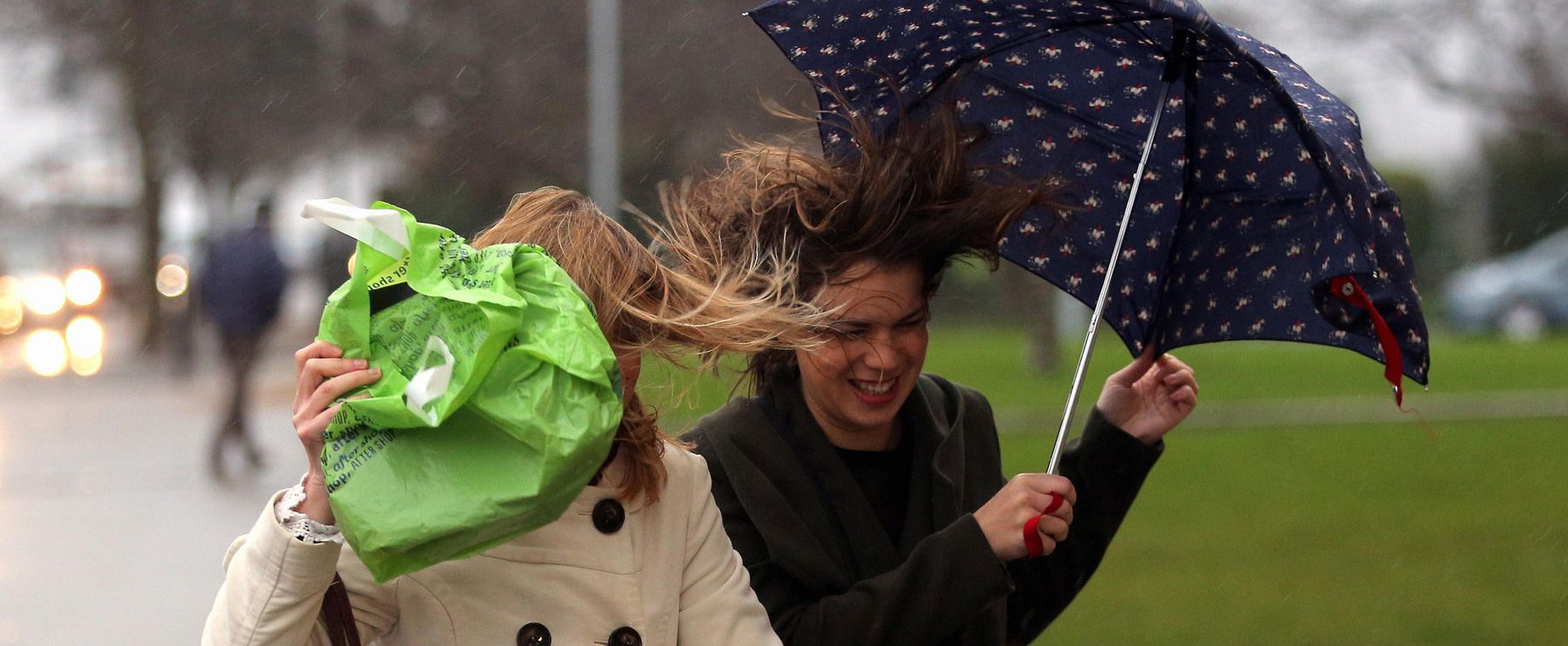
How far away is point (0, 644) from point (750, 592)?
17.6 feet

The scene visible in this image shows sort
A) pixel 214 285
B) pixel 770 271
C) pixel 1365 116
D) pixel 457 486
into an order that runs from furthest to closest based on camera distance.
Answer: pixel 1365 116
pixel 214 285
pixel 770 271
pixel 457 486

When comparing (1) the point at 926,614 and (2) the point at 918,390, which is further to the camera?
(2) the point at 918,390

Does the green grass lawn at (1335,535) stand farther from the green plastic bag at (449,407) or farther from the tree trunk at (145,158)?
the tree trunk at (145,158)

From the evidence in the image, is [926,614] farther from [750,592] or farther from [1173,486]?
[1173,486]

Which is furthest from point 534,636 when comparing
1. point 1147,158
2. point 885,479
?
point 1147,158

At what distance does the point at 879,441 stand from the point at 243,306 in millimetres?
10814

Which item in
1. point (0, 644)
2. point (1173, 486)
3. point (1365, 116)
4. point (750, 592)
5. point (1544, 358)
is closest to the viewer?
point (750, 592)

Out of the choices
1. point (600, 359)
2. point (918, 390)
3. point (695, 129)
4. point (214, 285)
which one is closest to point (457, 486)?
point (600, 359)

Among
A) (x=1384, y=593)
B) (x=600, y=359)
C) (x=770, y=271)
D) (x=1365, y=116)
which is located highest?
(x=600, y=359)

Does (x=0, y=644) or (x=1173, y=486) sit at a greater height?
(x=0, y=644)

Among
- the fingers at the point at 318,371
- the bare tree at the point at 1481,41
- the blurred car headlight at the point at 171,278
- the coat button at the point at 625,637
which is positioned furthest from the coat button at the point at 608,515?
the blurred car headlight at the point at 171,278

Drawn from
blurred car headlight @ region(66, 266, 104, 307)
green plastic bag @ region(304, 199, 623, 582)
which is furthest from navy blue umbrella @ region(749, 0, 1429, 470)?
blurred car headlight @ region(66, 266, 104, 307)

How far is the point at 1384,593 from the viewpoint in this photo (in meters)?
7.45

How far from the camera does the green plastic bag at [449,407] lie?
2020 millimetres
